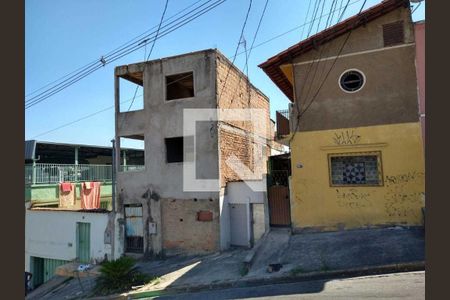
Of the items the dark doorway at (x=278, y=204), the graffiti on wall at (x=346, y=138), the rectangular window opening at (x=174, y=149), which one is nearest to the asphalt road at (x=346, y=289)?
the graffiti on wall at (x=346, y=138)

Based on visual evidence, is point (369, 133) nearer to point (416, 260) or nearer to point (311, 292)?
point (416, 260)

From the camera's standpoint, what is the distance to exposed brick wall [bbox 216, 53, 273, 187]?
1445 cm

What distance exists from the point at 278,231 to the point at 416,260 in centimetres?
567

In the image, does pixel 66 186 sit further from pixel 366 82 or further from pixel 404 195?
pixel 404 195

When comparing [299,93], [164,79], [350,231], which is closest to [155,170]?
[164,79]

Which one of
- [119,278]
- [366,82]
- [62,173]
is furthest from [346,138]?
[62,173]

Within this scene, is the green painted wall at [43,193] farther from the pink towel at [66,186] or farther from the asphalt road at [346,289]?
the asphalt road at [346,289]

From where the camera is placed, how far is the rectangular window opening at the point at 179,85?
50.3 ft

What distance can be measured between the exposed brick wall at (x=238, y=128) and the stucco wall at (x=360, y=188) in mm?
3603

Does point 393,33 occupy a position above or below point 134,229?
above

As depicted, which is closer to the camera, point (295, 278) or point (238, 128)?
point (295, 278)

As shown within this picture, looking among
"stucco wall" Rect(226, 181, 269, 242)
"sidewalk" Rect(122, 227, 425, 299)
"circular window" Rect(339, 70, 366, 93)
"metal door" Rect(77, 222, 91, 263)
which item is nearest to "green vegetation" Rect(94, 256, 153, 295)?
"sidewalk" Rect(122, 227, 425, 299)

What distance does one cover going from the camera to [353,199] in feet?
36.7

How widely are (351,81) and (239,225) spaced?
7145 millimetres
